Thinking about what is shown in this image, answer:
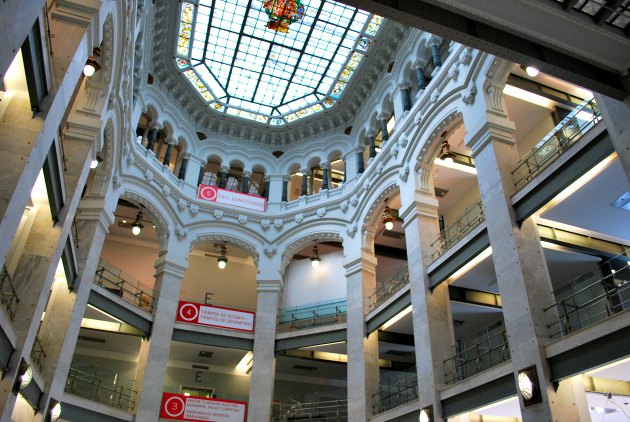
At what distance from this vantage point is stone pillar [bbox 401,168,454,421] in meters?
15.0

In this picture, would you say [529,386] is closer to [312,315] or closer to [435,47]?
[435,47]

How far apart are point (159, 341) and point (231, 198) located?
7.70 meters

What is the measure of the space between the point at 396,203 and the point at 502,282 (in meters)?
10.3

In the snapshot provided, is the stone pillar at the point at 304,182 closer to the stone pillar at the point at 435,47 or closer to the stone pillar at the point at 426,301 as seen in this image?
the stone pillar at the point at 426,301

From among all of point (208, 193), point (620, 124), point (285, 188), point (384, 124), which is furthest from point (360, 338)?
point (620, 124)

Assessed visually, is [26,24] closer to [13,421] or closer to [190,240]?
[13,421]

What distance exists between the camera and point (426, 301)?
53.4 feet

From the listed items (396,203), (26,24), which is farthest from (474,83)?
(26,24)

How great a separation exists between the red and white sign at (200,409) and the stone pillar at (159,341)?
1.23ft

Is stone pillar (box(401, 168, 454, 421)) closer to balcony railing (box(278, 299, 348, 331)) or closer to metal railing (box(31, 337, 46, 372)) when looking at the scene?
balcony railing (box(278, 299, 348, 331))

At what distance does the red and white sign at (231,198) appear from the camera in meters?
24.6

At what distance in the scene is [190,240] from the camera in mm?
23656

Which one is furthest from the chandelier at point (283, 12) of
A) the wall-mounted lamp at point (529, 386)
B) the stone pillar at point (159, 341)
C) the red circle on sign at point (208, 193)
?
the wall-mounted lamp at point (529, 386)

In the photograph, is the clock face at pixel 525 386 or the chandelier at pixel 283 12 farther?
the chandelier at pixel 283 12
